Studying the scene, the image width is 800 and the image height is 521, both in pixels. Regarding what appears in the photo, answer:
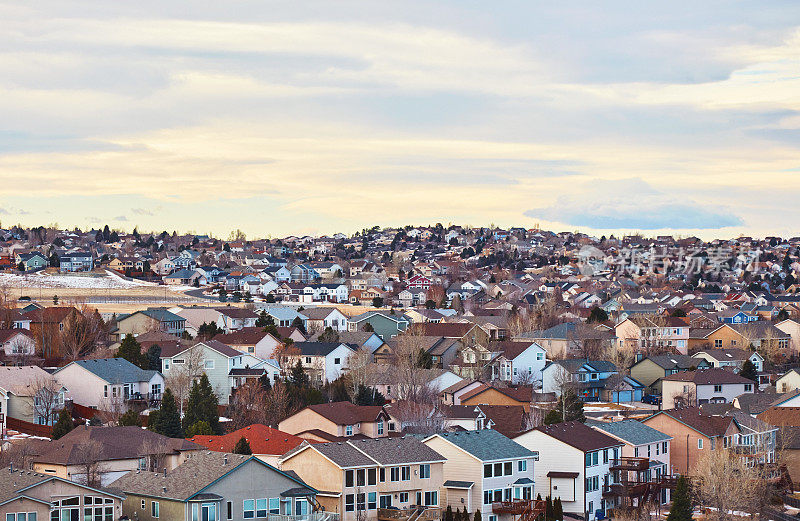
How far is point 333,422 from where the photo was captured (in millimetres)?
49688

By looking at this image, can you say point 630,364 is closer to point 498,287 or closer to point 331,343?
point 331,343

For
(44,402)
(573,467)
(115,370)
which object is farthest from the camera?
(115,370)

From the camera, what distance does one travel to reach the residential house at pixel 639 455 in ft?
148

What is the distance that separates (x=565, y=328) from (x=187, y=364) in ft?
112

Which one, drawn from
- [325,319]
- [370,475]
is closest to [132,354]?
[370,475]

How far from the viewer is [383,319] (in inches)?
3713

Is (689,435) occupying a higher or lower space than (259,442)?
lower

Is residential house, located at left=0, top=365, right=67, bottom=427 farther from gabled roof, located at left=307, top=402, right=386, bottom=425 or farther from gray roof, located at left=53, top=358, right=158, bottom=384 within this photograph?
gabled roof, located at left=307, top=402, right=386, bottom=425

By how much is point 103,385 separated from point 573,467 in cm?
2557

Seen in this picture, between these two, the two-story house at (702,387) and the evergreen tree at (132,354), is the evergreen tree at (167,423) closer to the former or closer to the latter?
the evergreen tree at (132,354)

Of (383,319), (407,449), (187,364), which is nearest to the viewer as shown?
(407,449)

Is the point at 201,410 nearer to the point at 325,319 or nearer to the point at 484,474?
the point at 484,474

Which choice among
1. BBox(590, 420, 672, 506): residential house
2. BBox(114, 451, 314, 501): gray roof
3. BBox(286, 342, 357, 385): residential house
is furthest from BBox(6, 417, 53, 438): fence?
BBox(590, 420, 672, 506): residential house

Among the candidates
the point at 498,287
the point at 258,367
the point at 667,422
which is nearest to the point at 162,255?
the point at 498,287
